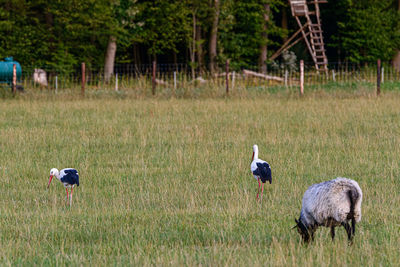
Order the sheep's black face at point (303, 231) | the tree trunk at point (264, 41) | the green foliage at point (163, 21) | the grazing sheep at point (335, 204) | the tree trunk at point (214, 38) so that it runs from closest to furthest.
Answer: the grazing sheep at point (335, 204) → the sheep's black face at point (303, 231) → the tree trunk at point (214, 38) → the green foliage at point (163, 21) → the tree trunk at point (264, 41)

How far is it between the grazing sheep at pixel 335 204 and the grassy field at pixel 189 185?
0.39 meters

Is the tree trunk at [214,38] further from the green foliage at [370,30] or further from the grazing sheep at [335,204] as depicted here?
the grazing sheep at [335,204]

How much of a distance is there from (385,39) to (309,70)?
7.01m

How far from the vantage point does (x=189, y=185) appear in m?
10.9

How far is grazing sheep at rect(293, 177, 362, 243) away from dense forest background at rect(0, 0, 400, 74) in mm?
36043

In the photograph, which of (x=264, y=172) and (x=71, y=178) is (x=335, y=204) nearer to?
(x=264, y=172)

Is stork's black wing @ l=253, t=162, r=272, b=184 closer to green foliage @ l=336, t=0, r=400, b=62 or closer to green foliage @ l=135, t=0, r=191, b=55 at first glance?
green foliage @ l=135, t=0, r=191, b=55

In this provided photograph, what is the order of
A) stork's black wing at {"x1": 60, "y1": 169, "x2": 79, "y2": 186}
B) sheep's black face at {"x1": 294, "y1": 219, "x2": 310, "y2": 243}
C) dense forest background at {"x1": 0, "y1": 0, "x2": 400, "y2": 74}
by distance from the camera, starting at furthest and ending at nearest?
dense forest background at {"x1": 0, "y1": 0, "x2": 400, "y2": 74} → stork's black wing at {"x1": 60, "y1": 169, "x2": 79, "y2": 186} → sheep's black face at {"x1": 294, "y1": 219, "x2": 310, "y2": 243}

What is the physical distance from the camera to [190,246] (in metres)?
7.37

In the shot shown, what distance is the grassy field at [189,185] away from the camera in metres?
7.11

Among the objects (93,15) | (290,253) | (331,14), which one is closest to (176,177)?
(290,253)

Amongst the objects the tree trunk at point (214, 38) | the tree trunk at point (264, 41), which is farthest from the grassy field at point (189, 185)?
the tree trunk at point (264, 41)

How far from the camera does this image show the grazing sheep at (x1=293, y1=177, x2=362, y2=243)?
6375mm

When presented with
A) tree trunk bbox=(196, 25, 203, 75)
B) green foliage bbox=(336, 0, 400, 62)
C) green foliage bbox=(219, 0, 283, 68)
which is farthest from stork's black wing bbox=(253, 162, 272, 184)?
green foliage bbox=(336, 0, 400, 62)
